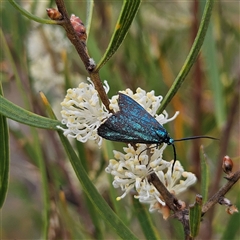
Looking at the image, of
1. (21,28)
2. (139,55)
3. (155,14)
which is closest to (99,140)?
(21,28)

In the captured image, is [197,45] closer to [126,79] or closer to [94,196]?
[94,196]

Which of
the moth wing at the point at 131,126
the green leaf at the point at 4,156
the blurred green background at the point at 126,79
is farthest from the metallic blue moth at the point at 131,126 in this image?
the blurred green background at the point at 126,79

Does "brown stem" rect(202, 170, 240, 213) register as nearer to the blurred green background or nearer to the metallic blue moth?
the metallic blue moth

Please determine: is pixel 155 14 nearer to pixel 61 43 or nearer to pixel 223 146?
pixel 61 43

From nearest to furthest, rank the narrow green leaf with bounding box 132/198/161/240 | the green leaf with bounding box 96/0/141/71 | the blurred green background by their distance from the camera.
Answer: the green leaf with bounding box 96/0/141/71 < the narrow green leaf with bounding box 132/198/161/240 < the blurred green background

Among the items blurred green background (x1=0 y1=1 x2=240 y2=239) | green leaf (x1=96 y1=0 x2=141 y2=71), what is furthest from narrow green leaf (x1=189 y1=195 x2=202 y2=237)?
blurred green background (x1=0 y1=1 x2=240 y2=239)

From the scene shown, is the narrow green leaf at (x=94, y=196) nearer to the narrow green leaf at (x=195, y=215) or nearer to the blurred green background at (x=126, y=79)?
the narrow green leaf at (x=195, y=215)
